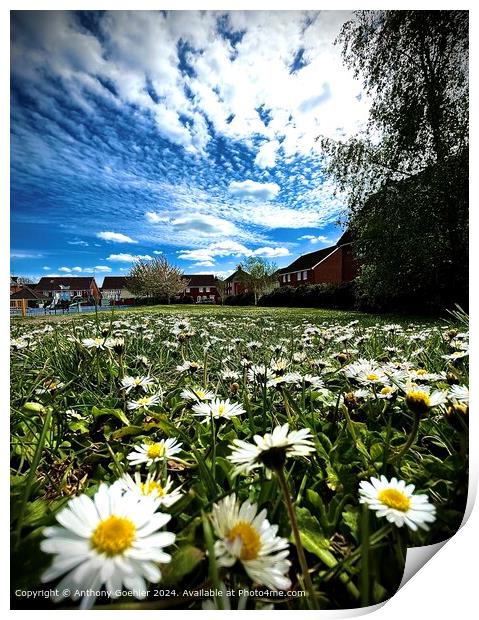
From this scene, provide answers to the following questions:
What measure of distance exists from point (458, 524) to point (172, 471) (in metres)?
0.60

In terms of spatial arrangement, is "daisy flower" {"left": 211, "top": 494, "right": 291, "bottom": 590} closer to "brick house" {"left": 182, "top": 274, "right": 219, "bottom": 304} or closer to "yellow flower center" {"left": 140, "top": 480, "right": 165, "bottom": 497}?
"yellow flower center" {"left": 140, "top": 480, "right": 165, "bottom": 497}

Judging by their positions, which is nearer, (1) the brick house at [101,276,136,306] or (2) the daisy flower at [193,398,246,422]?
(2) the daisy flower at [193,398,246,422]

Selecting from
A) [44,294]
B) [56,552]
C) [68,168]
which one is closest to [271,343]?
[44,294]

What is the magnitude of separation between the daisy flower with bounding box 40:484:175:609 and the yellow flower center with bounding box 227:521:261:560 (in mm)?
88

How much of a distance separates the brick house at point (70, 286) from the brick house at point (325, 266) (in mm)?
648

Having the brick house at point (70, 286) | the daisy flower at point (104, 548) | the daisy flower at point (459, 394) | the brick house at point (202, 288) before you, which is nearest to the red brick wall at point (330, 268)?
the brick house at point (202, 288)

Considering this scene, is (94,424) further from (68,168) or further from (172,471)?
(68,168)

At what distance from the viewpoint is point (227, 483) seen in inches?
27.4

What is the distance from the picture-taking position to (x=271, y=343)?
1.63 m

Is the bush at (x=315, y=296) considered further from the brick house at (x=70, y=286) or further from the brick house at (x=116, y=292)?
the brick house at (x=70, y=286)

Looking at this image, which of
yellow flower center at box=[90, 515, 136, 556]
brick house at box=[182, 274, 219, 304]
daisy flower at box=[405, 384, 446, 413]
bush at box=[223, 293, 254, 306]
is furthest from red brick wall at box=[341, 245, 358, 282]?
yellow flower center at box=[90, 515, 136, 556]

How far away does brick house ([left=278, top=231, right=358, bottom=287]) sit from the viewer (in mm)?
1309

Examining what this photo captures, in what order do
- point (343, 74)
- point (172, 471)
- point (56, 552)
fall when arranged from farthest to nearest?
point (343, 74)
point (172, 471)
point (56, 552)

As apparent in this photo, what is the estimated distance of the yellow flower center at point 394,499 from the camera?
61 centimetres
